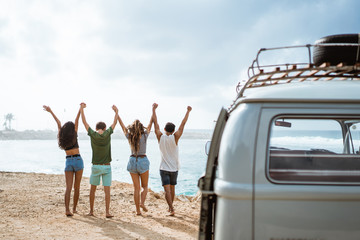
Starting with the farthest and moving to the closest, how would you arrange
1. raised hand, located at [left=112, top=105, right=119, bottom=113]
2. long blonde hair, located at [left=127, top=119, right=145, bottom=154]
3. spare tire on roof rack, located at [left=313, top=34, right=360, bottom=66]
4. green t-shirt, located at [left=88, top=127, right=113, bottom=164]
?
raised hand, located at [left=112, top=105, right=119, bottom=113], long blonde hair, located at [left=127, top=119, right=145, bottom=154], green t-shirt, located at [left=88, top=127, right=113, bottom=164], spare tire on roof rack, located at [left=313, top=34, right=360, bottom=66]

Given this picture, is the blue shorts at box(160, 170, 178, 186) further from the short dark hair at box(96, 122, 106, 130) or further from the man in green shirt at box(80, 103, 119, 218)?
the short dark hair at box(96, 122, 106, 130)

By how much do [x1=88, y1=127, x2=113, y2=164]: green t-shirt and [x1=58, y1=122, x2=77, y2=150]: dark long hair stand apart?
46 cm

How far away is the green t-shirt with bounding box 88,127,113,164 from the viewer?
19.9 ft

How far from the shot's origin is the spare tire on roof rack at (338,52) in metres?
2.66

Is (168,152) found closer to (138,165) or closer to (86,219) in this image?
(138,165)

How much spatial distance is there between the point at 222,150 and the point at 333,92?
0.98m

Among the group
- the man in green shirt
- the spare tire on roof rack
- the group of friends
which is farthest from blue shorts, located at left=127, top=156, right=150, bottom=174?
the spare tire on roof rack

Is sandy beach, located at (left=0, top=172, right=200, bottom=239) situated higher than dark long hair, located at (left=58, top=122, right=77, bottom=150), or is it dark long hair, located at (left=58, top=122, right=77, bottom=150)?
dark long hair, located at (left=58, top=122, right=77, bottom=150)

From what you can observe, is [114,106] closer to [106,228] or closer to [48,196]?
[106,228]

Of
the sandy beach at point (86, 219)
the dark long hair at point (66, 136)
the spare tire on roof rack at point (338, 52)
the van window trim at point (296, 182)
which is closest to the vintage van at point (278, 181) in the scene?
the van window trim at point (296, 182)

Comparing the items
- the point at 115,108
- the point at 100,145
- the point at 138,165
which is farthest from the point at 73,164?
the point at 115,108

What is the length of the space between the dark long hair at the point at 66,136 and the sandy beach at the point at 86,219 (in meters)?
1.74

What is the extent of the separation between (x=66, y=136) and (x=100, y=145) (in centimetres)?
78

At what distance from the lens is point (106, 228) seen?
576 centimetres
